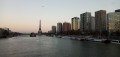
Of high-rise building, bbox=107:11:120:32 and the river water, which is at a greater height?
high-rise building, bbox=107:11:120:32

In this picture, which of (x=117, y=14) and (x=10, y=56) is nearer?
(x=10, y=56)

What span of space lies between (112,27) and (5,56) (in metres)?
147

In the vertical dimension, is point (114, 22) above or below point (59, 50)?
above

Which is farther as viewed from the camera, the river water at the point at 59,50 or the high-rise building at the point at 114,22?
the high-rise building at the point at 114,22

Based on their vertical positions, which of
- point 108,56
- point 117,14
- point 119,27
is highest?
point 117,14

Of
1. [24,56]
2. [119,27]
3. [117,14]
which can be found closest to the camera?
[24,56]

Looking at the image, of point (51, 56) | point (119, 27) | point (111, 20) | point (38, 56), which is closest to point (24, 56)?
point (38, 56)

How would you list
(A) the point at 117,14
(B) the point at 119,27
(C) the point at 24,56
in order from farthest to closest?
(A) the point at 117,14 < (B) the point at 119,27 < (C) the point at 24,56

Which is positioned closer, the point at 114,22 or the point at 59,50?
the point at 59,50

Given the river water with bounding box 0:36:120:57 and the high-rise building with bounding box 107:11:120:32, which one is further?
the high-rise building with bounding box 107:11:120:32

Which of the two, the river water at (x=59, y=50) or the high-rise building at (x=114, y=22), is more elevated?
the high-rise building at (x=114, y=22)

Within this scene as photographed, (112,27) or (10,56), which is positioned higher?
(112,27)

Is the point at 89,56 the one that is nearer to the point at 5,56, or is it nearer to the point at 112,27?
the point at 5,56

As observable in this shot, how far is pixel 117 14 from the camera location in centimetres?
16675
